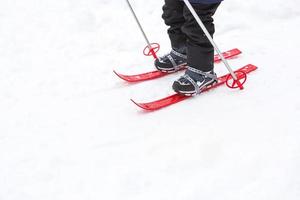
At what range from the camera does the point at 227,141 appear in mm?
2254

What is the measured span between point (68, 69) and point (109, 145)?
57.9 inches

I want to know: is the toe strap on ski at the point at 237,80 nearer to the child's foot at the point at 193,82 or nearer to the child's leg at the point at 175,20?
the child's foot at the point at 193,82

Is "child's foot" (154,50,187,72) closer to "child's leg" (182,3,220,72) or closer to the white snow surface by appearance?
the white snow surface

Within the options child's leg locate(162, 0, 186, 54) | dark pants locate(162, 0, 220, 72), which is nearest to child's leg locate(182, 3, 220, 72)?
dark pants locate(162, 0, 220, 72)

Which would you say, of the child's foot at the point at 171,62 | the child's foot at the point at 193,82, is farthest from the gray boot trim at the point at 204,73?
the child's foot at the point at 171,62

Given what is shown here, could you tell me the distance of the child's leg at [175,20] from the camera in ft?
10.4

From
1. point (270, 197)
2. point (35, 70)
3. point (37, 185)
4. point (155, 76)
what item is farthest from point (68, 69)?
point (270, 197)

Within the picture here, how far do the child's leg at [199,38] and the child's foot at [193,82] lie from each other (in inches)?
1.7

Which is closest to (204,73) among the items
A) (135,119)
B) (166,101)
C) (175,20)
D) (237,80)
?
(237,80)

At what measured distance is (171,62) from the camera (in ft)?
10.9

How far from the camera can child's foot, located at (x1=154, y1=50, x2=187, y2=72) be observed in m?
3.32

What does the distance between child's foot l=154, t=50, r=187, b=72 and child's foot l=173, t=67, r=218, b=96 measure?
1.24ft

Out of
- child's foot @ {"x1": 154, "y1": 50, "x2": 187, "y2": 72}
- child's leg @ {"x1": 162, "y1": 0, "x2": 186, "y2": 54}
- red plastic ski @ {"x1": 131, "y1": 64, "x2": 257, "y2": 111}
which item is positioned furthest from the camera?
child's foot @ {"x1": 154, "y1": 50, "x2": 187, "y2": 72}

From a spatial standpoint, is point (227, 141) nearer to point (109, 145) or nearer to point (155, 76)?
point (109, 145)
